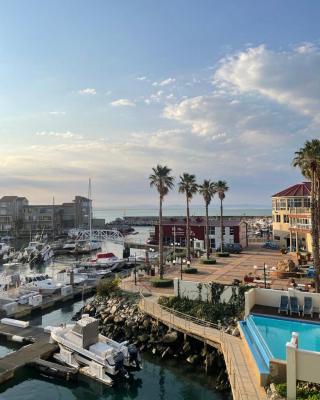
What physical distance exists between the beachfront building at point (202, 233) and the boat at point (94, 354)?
4288 centimetres

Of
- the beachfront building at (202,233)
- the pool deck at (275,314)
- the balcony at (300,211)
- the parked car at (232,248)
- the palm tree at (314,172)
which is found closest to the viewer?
the pool deck at (275,314)

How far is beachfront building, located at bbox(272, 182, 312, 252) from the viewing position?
55194 mm

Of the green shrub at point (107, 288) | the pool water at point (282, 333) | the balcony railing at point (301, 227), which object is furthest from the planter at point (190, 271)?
the balcony railing at point (301, 227)

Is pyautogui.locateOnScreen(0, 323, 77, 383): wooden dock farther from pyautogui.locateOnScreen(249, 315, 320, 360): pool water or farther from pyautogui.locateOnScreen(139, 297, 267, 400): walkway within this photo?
pyautogui.locateOnScreen(249, 315, 320, 360): pool water

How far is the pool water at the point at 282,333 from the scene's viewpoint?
807 inches

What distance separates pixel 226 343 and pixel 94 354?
8545mm

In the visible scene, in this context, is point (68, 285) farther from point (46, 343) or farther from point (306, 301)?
point (306, 301)

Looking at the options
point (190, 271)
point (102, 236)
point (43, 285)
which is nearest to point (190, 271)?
point (190, 271)

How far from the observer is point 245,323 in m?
25.2

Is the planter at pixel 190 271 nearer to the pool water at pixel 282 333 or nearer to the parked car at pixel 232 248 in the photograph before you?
the pool water at pixel 282 333

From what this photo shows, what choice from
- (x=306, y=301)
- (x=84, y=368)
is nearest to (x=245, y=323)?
(x=306, y=301)

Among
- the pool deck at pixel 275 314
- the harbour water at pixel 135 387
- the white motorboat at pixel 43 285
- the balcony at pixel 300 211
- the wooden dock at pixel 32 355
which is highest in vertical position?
the balcony at pixel 300 211

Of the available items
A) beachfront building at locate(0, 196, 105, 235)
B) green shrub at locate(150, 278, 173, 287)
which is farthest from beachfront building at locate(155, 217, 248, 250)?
beachfront building at locate(0, 196, 105, 235)

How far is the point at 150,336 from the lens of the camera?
97.6 ft
